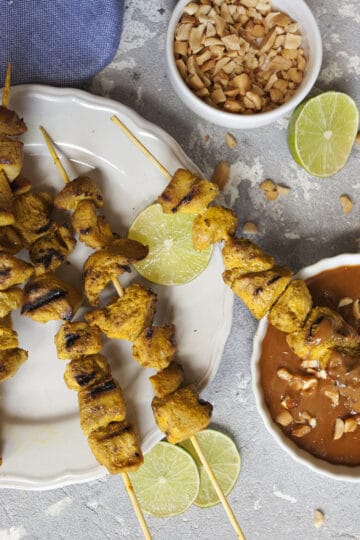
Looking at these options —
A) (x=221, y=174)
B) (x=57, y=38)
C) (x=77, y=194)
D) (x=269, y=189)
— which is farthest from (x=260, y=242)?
(x=57, y=38)

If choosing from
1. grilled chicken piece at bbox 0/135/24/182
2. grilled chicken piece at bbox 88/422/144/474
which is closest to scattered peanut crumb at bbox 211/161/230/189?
grilled chicken piece at bbox 0/135/24/182

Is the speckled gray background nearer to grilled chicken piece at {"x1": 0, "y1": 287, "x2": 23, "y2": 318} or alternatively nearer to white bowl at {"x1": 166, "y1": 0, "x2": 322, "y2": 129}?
white bowl at {"x1": 166, "y1": 0, "x2": 322, "y2": 129}

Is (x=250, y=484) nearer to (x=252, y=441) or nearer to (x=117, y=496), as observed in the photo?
(x=252, y=441)

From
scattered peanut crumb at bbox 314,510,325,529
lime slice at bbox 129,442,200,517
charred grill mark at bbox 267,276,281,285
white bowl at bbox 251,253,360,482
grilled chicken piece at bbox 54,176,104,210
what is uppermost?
grilled chicken piece at bbox 54,176,104,210

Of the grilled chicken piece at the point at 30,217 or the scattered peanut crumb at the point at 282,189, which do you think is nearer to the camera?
the grilled chicken piece at the point at 30,217

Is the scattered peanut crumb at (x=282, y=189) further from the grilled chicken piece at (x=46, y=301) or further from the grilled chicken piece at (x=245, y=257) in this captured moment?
the grilled chicken piece at (x=46, y=301)

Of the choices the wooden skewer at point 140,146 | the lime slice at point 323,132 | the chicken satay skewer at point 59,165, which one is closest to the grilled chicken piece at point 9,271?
the chicken satay skewer at point 59,165
